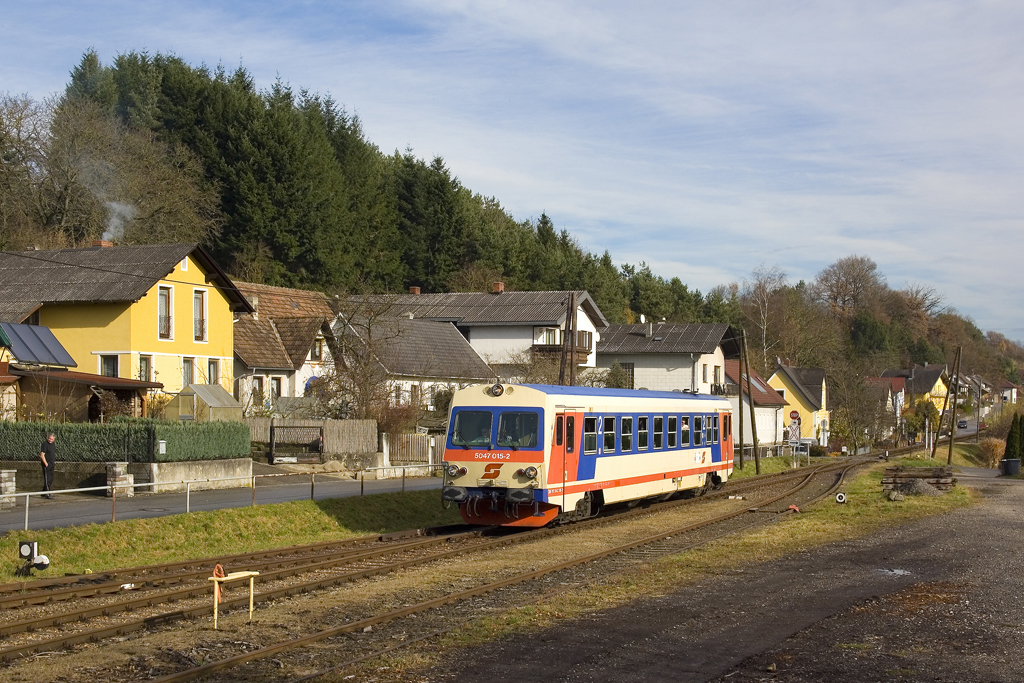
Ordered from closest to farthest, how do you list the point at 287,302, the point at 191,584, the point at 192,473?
the point at 191,584, the point at 192,473, the point at 287,302

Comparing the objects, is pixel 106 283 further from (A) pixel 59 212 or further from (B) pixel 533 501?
(B) pixel 533 501

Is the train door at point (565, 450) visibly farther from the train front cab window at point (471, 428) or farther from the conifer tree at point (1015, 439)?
the conifer tree at point (1015, 439)

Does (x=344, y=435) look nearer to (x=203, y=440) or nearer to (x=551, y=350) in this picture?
(x=203, y=440)

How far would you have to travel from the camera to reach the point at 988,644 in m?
10.4

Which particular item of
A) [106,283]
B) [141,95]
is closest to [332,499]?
[106,283]

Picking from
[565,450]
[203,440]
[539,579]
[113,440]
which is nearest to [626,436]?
[565,450]

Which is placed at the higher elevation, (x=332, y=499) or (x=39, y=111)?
(x=39, y=111)

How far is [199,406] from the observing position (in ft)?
114

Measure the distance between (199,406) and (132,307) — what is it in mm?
4076

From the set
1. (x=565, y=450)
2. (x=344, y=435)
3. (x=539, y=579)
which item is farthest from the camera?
(x=344, y=435)

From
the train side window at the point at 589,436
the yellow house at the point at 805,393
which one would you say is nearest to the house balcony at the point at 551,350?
the yellow house at the point at 805,393

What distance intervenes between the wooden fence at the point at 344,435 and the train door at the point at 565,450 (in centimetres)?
1501

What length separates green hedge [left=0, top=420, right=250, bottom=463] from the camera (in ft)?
85.1

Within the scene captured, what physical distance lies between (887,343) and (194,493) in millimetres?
100061
